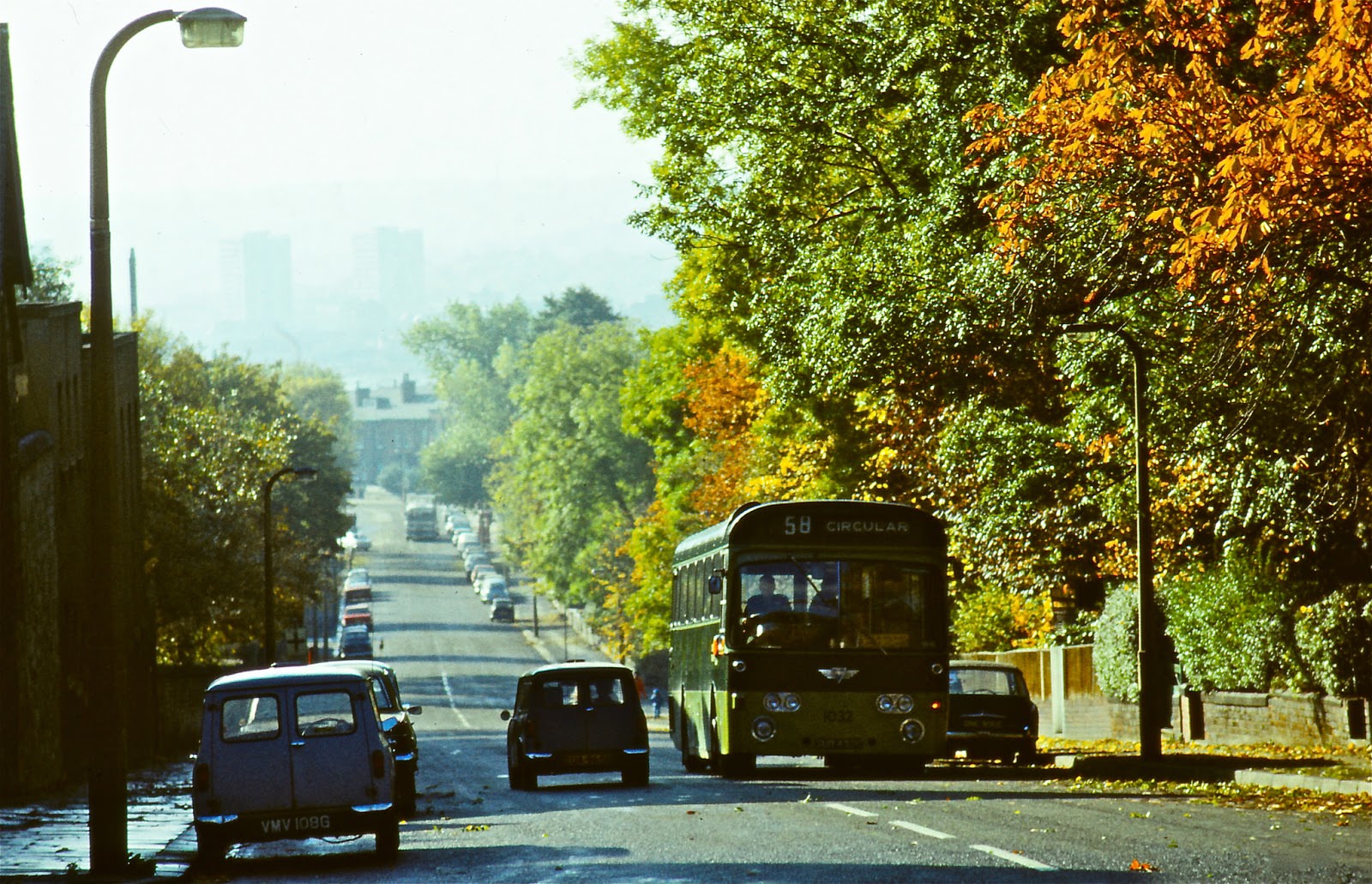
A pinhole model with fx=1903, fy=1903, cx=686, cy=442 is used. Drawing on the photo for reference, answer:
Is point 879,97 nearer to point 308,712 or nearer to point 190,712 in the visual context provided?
point 308,712

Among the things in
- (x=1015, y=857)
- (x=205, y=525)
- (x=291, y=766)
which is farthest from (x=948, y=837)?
(x=205, y=525)

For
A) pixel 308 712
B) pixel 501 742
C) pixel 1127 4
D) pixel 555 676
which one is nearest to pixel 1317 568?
pixel 1127 4

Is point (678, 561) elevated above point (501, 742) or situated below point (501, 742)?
above

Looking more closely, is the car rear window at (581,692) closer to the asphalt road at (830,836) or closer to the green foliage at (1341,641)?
the asphalt road at (830,836)

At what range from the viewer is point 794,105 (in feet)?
108

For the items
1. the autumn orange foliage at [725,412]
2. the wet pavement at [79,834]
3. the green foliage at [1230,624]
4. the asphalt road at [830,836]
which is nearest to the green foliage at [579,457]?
the autumn orange foliage at [725,412]

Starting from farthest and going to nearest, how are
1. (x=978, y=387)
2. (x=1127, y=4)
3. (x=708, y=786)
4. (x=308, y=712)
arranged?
(x=978, y=387) → (x=1127, y=4) → (x=708, y=786) → (x=308, y=712)

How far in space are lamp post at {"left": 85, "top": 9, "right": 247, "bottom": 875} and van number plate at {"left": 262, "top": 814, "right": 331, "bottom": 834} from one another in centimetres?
145

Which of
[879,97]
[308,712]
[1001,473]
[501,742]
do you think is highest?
[879,97]

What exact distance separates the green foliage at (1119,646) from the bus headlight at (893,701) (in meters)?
14.6

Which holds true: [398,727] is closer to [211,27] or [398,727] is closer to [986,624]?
[211,27]

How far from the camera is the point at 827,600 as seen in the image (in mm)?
23516

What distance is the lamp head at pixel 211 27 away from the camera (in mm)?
15641

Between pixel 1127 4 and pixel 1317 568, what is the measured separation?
9.96 metres
